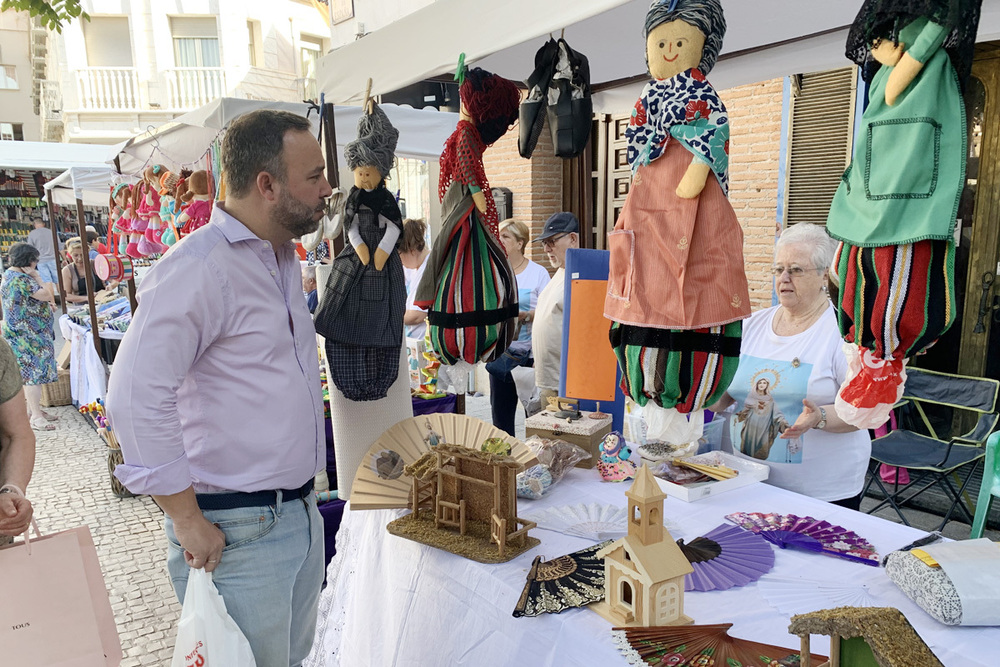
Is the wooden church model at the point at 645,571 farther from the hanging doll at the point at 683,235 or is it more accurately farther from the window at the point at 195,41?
the window at the point at 195,41

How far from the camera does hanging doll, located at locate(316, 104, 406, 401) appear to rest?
6.07 feet

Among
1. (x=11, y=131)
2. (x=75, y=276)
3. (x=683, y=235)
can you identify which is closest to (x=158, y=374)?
(x=683, y=235)

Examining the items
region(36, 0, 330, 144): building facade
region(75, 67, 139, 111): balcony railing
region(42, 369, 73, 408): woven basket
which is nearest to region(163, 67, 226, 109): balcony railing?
region(36, 0, 330, 144): building facade

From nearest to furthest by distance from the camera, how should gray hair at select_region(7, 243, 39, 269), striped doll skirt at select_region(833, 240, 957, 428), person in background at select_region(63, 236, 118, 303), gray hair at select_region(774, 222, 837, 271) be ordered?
striped doll skirt at select_region(833, 240, 957, 428), gray hair at select_region(774, 222, 837, 271), gray hair at select_region(7, 243, 39, 269), person in background at select_region(63, 236, 118, 303)

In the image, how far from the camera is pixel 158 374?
51.3 inches

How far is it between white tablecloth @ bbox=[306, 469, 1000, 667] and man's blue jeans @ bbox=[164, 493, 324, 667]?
0.95ft

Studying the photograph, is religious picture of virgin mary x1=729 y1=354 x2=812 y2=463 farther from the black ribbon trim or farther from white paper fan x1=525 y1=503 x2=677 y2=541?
the black ribbon trim

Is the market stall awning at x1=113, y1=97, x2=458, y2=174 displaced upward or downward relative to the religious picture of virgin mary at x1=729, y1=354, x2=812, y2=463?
upward

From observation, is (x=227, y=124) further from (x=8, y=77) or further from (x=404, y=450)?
(x=8, y=77)

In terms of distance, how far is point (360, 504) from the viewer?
5.99ft

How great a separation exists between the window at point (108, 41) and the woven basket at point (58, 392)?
12184mm

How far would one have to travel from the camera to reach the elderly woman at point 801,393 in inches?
81.6

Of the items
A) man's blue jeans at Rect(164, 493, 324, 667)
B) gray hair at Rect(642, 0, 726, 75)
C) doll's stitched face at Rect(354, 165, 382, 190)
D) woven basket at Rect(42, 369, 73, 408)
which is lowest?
woven basket at Rect(42, 369, 73, 408)

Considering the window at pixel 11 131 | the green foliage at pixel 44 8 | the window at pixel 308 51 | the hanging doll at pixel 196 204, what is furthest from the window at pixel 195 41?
the hanging doll at pixel 196 204
